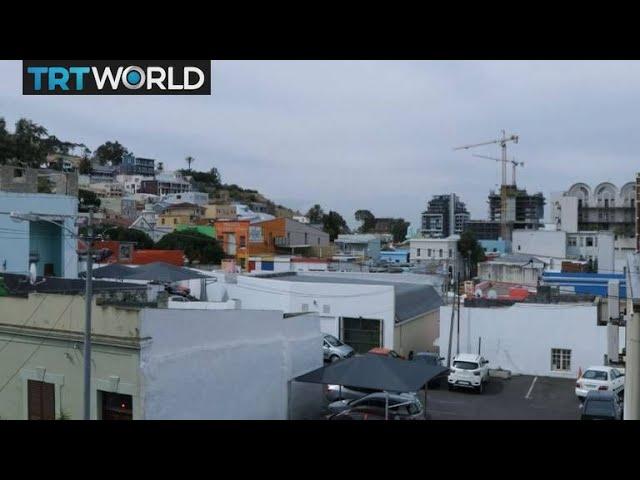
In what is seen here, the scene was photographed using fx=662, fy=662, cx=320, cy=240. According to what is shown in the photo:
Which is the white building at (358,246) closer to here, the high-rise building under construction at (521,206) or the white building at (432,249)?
the white building at (432,249)

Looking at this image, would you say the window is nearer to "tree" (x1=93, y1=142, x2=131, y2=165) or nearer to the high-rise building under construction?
the high-rise building under construction

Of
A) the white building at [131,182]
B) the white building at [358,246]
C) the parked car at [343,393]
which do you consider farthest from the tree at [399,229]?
the parked car at [343,393]

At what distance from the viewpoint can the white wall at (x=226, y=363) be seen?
5742 mm

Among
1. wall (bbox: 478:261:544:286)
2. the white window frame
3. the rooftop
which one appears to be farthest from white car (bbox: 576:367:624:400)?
wall (bbox: 478:261:544:286)

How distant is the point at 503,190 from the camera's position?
46.5 meters

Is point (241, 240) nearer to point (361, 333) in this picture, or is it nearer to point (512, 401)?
point (361, 333)

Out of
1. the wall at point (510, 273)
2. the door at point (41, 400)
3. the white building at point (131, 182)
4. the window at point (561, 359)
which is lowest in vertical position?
the window at point (561, 359)

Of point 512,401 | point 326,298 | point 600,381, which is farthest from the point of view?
point 326,298

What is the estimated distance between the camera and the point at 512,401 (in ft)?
32.8

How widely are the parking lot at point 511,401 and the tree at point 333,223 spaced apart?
28298 millimetres

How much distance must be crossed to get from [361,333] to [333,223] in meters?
28.3

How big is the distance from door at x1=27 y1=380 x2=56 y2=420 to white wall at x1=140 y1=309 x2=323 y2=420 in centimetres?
112

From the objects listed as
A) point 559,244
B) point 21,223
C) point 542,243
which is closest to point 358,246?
point 542,243
